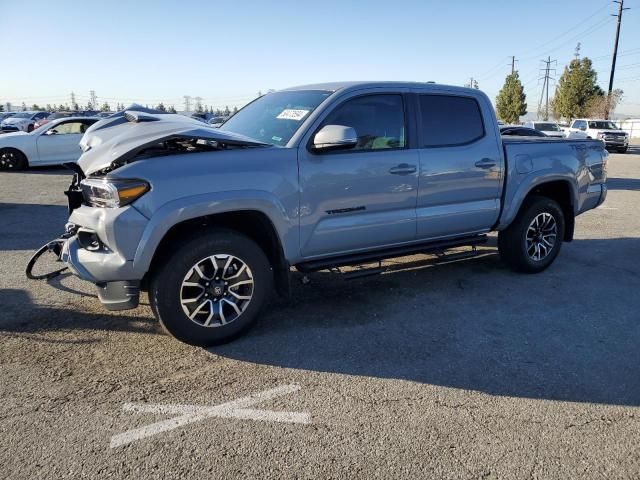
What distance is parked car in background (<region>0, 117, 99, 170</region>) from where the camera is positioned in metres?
14.4

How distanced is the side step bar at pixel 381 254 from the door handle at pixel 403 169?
0.70m

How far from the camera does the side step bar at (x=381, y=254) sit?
13.7 feet

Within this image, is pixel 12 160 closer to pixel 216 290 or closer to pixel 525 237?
pixel 216 290

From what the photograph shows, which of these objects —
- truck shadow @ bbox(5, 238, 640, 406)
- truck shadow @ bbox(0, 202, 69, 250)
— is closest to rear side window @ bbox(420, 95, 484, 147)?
truck shadow @ bbox(5, 238, 640, 406)

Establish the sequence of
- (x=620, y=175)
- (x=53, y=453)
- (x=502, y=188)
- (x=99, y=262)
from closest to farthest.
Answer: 1. (x=53, y=453)
2. (x=99, y=262)
3. (x=502, y=188)
4. (x=620, y=175)

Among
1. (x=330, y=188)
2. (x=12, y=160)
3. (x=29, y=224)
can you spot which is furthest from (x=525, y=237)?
(x=12, y=160)

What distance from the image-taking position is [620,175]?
16.8m

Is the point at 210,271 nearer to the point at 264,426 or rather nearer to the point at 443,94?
the point at 264,426

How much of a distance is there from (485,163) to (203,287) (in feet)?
10.1

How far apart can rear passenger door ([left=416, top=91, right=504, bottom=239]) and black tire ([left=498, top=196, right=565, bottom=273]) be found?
43 cm

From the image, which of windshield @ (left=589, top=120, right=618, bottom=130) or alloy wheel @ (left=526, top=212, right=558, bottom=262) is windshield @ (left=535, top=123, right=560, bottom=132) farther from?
alloy wheel @ (left=526, top=212, right=558, bottom=262)

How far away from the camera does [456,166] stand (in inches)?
189

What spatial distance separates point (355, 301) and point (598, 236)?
199 inches

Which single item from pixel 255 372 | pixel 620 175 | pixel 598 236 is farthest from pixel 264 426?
pixel 620 175
